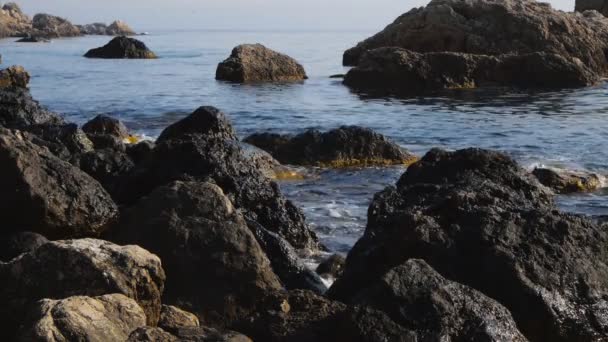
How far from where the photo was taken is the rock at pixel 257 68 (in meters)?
34.4

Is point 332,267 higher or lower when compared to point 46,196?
lower

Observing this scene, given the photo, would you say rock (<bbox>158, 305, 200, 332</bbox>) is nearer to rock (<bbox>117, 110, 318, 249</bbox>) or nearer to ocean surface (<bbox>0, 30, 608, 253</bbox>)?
rock (<bbox>117, 110, 318, 249</bbox>)

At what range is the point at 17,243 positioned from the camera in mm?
6016

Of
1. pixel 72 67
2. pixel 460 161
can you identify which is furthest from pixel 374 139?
pixel 72 67

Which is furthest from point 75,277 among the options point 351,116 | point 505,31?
point 505,31

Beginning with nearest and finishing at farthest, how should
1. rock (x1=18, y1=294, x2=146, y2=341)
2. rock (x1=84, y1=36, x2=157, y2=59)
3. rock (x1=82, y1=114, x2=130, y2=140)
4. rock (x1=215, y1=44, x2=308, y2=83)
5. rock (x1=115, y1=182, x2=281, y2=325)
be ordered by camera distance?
rock (x1=18, y1=294, x2=146, y2=341) → rock (x1=115, y1=182, x2=281, y2=325) → rock (x1=82, y1=114, x2=130, y2=140) → rock (x1=215, y1=44, x2=308, y2=83) → rock (x1=84, y1=36, x2=157, y2=59)

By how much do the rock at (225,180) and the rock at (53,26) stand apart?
310 ft

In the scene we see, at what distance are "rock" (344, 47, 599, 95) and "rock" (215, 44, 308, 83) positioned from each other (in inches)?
169

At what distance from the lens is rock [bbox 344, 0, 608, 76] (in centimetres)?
3456

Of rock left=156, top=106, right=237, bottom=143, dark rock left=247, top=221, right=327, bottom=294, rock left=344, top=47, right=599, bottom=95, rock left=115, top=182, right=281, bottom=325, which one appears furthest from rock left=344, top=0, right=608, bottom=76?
rock left=115, top=182, right=281, bottom=325

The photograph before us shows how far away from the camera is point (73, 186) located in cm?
686

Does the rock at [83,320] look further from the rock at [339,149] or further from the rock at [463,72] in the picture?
the rock at [463,72]

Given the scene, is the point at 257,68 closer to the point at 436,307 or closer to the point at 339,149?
the point at 339,149

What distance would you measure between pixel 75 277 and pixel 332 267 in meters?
3.08
